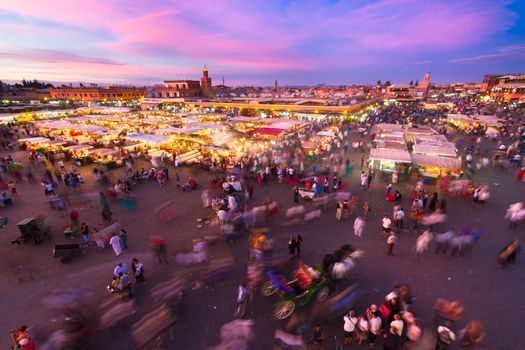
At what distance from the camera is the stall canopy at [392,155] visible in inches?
559

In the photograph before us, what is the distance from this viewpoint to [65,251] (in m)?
7.61

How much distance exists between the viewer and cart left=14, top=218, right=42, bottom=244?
8617 mm

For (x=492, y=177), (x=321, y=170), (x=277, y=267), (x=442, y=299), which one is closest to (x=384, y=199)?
(x=321, y=170)

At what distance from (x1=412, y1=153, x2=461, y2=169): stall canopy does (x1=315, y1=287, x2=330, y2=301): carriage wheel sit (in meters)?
Answer: 11.1

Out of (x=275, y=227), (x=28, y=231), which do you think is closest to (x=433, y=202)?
(x=275, y=227)

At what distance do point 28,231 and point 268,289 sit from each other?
873 centimetres

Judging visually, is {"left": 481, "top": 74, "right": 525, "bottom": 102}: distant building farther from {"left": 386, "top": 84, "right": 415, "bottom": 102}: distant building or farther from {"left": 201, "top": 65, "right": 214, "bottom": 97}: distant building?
{"left": 201, "top": 65, "right": 214, "bottom": 97}: distant building

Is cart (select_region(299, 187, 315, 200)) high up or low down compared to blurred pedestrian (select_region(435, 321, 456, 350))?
up

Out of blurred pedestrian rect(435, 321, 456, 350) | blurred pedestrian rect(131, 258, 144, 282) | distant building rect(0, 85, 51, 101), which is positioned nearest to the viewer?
blurred pedestrian rect(435, 321, 456, 350)

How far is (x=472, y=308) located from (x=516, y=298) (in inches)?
50.4

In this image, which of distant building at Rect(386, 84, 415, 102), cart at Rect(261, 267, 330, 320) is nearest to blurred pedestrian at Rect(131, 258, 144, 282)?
cart at Rect(261, 267, 330, 320)

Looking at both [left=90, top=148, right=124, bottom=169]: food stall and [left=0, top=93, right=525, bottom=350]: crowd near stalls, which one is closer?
[left=0, top=93, right=525, bottom=350]: crowd near stalls

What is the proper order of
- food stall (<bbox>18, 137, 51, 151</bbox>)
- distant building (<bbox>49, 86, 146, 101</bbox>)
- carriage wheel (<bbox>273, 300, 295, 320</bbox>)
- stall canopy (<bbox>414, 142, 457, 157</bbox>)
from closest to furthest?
carriage wheel (<bbox>273, 300, 295, 320</bbox>), stall canopy (<bbox>414, 142, 457, 157</bbox>), food stall (<bbox>18, 137, 51, 151</bbox>), distant building (<bbox>49, 86, 146, 101</bbox>)

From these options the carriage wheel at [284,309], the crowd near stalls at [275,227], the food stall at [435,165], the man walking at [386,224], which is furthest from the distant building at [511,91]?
the carriage wheel at [284,309]
